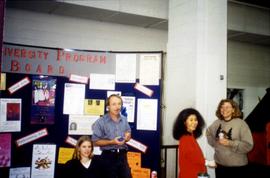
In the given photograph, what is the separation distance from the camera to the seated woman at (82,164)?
276 cm

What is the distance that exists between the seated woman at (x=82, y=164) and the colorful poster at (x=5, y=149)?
1.42 m

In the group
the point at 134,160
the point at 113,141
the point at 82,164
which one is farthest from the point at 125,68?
the point at 82,164

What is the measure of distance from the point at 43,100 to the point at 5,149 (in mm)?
788

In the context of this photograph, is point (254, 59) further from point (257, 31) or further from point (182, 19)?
point (182, 19)

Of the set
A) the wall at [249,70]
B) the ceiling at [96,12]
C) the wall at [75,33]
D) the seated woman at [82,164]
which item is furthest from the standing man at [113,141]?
the wall at [249,70]

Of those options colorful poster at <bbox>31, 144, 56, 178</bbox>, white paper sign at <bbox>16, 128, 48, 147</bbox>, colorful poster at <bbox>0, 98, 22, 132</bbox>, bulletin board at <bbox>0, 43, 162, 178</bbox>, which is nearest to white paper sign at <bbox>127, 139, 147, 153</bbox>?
bulletin board at <bbox>0, 43, 162, 178</bbox>

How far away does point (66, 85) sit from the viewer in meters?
4.20

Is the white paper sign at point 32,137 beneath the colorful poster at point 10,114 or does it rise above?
beneath

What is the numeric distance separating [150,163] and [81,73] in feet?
5.42

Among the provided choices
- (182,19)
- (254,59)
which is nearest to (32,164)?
(182,19)

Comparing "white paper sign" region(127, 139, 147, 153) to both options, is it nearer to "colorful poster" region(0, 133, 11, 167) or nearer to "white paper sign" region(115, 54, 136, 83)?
"white paper sign" region(115, 54, 136, 83)

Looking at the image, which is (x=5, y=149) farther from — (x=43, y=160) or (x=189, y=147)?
(x=189, y=147)

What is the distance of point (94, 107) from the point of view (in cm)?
429

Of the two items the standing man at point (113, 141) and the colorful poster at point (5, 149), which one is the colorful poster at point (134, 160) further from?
the colorful poster at point (5, 149)
